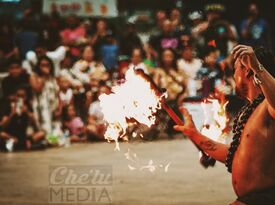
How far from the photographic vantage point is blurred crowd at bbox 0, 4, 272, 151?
32.2 ft

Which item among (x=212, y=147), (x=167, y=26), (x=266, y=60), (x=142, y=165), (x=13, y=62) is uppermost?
(x=167, y=26)

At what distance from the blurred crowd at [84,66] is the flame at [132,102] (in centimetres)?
523

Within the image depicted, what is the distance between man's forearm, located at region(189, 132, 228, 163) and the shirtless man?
9.3 inches

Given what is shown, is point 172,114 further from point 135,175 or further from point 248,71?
point 135,175

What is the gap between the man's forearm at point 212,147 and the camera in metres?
3.53

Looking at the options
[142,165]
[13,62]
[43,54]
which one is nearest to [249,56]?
[142,165]

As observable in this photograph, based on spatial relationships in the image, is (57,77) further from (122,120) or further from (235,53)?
(235,53)

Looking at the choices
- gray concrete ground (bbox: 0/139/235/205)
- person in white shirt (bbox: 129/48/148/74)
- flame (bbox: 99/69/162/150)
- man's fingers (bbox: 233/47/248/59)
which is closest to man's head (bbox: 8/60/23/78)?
gray concrete ground (bbox: 0/139/235/205)

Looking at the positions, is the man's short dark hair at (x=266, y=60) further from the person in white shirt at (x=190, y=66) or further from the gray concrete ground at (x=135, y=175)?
the person in white shirt at (x=190, y=66)

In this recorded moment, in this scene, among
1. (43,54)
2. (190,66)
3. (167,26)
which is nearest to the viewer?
(43,54)

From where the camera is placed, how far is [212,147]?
3584 mm

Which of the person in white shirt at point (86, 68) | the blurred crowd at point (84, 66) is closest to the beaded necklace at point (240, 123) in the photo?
the blurred crowd at point (84, 66)

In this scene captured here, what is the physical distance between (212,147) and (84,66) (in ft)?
24.1

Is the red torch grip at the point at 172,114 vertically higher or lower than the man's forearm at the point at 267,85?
lower
